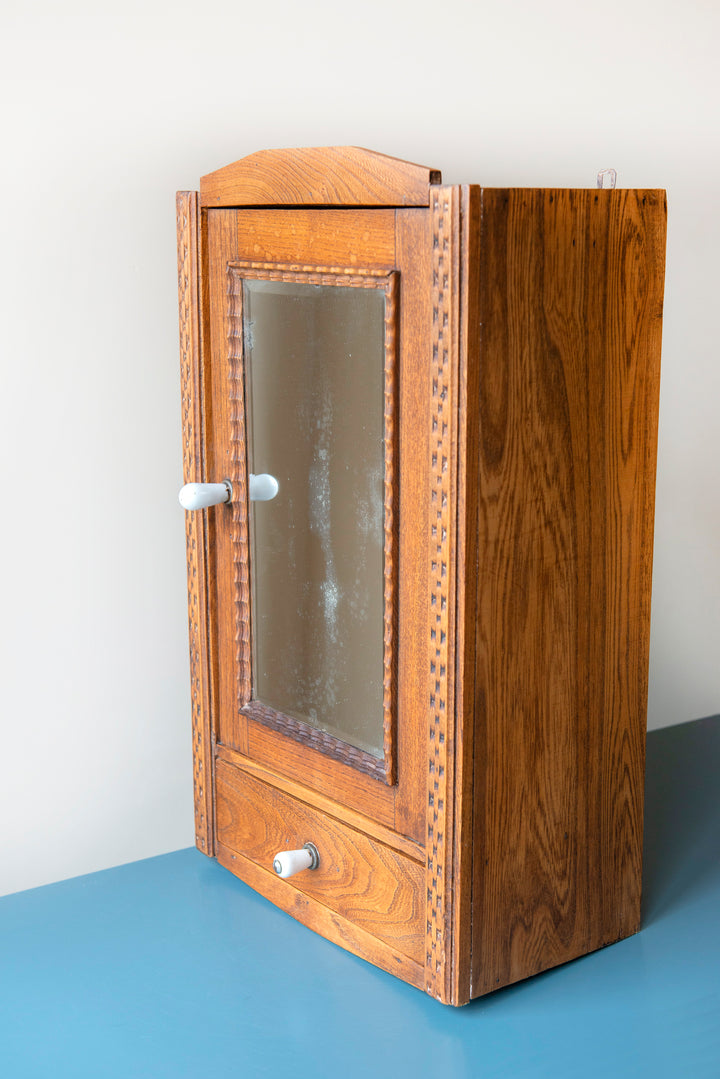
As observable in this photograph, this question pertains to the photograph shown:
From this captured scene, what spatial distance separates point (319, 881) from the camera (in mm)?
1146

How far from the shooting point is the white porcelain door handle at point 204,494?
1.14 metres

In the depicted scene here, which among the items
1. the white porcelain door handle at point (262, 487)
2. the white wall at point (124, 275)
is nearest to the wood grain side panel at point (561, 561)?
the white porcelain door handle at point (262, 487)

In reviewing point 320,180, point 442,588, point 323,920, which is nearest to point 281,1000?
point 323,920

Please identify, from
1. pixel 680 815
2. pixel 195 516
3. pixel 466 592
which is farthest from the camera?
pixel 680 815

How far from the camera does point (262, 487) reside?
1.17m

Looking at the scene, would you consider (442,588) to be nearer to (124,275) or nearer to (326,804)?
(326,804)

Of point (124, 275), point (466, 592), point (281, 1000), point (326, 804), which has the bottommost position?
point (281, 1000)

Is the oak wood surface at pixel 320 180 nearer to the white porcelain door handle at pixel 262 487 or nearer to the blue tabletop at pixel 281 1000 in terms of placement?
the white porcelain door handle at pixel 262 487

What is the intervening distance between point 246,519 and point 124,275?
33 cm

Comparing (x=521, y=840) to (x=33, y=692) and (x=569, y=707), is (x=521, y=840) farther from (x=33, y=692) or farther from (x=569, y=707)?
(x=33, y=692)

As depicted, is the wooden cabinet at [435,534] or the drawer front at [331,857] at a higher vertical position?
the wooden cabinet at [435,534]

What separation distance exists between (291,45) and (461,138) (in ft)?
0.88

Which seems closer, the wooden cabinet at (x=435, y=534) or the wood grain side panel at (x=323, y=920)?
the wooden cabinet at (x=435, y=534)

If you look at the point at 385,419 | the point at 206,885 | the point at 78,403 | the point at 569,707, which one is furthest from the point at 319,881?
the point at 78,403
